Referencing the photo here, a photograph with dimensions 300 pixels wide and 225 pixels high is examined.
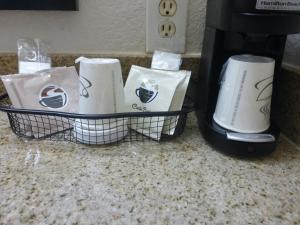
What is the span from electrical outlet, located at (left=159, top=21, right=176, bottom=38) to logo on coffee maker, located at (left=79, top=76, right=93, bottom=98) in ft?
0.89

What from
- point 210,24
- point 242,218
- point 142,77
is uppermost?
point 210,24

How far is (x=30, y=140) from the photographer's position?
52 centimetres

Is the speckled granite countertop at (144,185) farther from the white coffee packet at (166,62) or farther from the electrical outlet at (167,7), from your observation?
the electrical outlet at (167,7)

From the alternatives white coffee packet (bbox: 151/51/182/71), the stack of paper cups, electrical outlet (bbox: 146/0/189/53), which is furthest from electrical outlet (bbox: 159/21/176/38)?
the stack of paper cups

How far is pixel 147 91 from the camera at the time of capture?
0.55m

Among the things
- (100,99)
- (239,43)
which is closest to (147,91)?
(100,99)

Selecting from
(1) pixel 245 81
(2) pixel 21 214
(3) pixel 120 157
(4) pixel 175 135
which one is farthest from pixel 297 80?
(2) pixel 21 214

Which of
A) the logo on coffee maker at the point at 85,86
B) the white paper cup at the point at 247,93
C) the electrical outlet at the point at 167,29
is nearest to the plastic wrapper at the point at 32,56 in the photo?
the logo on coffee maker at the point at 85,86

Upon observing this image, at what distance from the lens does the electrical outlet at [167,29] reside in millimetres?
646

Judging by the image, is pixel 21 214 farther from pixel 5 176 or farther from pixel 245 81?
pixel 245 81

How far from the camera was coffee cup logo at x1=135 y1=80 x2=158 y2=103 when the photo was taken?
1.77 ft

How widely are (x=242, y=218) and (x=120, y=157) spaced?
231 mm

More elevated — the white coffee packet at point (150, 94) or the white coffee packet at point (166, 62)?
the white coffee packet at point (166, 62)

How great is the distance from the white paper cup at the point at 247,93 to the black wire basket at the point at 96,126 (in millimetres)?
90
